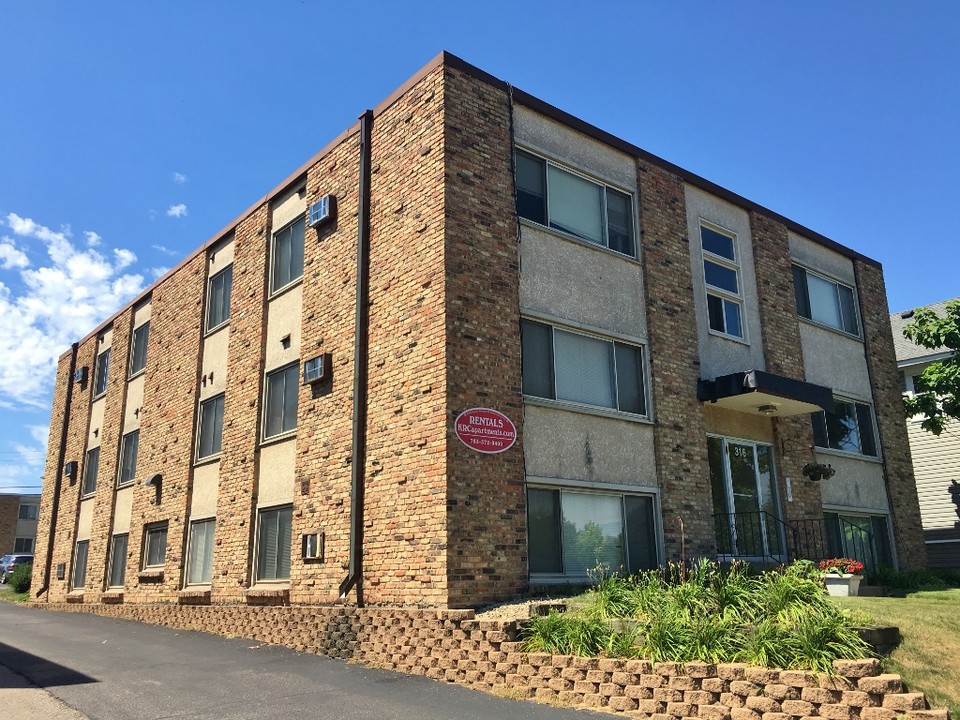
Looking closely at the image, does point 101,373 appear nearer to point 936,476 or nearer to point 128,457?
point 128,457

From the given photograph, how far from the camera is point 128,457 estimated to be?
21.2m

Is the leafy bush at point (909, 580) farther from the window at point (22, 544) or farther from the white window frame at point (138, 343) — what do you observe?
the window at point (22, 544)

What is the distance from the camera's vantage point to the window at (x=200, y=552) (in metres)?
16.5

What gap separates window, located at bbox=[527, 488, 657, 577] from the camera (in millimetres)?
11859

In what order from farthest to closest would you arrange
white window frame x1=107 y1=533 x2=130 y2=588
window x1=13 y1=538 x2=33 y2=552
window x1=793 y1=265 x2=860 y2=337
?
window x1=13 y1=538 x2=33 y2=552, white window frame x1=107 y1=533 x2=130 y2=588, window x1=793 y1=265 x2=860 y2=337

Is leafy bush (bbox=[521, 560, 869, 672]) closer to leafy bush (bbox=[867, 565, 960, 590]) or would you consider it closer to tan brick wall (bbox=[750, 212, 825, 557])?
tan brick wall (bbox=[750, 212, 825, 557])

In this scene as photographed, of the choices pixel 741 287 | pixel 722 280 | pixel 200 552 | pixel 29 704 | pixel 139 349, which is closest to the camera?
pixel 29 704

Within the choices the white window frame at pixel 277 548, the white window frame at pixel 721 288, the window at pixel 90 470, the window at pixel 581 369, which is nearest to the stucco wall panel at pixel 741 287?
the white window frame at pixel 721 288

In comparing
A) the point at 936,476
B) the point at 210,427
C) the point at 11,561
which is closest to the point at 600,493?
the point at 210,427

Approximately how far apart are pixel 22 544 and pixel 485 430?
6495 cm

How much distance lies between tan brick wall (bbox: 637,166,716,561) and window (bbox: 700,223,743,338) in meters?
0.78

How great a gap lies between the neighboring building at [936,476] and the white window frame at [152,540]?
18.5 m

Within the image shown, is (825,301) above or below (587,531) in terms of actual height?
above

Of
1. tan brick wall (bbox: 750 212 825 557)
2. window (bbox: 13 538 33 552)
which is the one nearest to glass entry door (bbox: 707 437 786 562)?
tan brick wall (bbox: 750 212 825 557)
